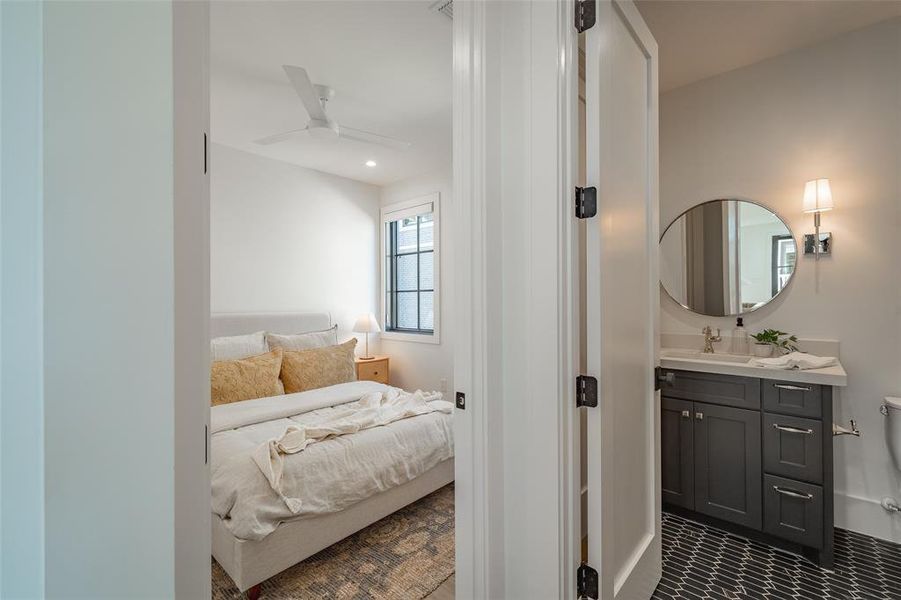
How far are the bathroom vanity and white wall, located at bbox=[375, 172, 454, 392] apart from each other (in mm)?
2404

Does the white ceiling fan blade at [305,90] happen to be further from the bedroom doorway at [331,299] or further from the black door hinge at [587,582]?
the black door hinge at [587,582]

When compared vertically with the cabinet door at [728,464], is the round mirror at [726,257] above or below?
above

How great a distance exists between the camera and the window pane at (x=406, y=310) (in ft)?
16.6

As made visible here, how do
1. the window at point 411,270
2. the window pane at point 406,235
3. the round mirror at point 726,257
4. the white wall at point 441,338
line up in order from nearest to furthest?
1. the round mirror at point 726,257
2. the white wall at point 441,338
3. the window at point 411,270
4. the window pane at point 406,235

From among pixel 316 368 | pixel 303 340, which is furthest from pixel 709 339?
pixel 303 340

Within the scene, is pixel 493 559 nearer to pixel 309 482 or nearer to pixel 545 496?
pixel 545 496

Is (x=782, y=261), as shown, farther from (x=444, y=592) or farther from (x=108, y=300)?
(x=108, y=300)

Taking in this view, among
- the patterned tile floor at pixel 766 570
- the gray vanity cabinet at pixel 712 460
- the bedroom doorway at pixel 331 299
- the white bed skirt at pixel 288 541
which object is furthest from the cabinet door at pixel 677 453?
the white bed skirt at pixel 288 541

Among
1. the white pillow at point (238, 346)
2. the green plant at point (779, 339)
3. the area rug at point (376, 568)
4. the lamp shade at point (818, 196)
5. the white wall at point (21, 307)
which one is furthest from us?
the white pillow at point (238, 346)

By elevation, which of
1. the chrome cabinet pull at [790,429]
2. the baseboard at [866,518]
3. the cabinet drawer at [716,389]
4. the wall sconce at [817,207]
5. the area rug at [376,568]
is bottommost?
the area rug at [376,568]

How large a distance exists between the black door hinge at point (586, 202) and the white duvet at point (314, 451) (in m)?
1.67

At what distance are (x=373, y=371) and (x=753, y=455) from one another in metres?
3.54

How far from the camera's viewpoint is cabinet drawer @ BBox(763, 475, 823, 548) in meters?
1.98

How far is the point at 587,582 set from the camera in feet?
4.30
